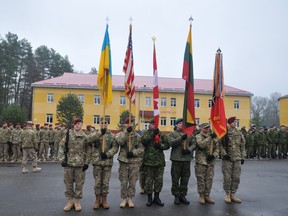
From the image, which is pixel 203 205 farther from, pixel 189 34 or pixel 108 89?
pixel 189 34

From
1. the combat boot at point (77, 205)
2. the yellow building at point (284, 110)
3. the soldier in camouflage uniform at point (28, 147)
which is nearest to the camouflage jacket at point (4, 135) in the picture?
the soldier in camouflage uniform at point (28, 147)

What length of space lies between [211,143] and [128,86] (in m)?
2.55

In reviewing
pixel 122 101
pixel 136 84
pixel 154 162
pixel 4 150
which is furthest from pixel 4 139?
pixel 136 84

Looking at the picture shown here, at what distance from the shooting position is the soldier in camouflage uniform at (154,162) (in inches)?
247

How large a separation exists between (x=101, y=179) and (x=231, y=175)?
3.28 m

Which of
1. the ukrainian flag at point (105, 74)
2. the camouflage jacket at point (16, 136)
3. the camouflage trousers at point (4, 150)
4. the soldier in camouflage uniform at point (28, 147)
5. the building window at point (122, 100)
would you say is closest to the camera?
the ukrainian flag at point (105, 74)

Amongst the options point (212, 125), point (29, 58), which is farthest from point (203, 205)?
point (29, 58)

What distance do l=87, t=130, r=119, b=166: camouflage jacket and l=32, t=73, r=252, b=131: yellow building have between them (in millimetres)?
31870

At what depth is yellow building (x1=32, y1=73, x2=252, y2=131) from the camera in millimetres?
39562

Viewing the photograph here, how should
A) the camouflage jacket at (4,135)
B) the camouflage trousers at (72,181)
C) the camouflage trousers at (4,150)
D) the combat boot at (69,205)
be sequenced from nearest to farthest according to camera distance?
the combat boot at (69,205), the camouflage trousers at (72,181), the camouflage jacket at (4,135), the camouflage trousers at (4,150)

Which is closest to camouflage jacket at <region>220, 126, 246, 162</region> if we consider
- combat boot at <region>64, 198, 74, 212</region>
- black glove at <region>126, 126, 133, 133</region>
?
black glove at <region>126, 126, 133, 133</region>

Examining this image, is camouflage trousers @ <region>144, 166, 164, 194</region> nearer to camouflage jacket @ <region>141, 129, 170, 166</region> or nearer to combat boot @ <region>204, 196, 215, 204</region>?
camouflage jacket @ <region>141, 129, 170, 166</region>

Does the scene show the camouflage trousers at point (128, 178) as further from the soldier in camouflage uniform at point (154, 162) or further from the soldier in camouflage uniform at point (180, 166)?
the soldier in camouflage uniform at point (180, 166)

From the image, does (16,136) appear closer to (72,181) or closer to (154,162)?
(72,181)
